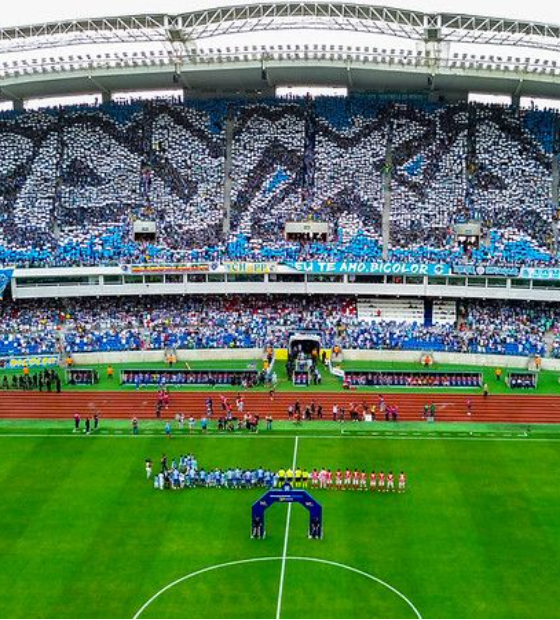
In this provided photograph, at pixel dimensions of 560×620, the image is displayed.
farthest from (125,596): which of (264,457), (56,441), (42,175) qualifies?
(42,175)

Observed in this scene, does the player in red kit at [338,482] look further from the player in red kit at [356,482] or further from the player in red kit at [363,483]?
the player in red kit at [363,483]

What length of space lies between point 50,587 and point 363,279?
33.1 m

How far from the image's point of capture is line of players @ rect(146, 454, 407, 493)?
29250 millimetres

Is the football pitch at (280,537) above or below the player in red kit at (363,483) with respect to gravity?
below

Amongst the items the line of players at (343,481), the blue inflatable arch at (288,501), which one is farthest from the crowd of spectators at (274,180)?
the blue inflatable arch at (288,501)

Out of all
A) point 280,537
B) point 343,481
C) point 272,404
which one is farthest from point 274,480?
point 272,404

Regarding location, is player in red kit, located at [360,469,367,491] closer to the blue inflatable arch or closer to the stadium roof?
the blue inflatable arch

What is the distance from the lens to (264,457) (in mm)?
32812

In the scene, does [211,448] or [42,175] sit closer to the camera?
[211,448]

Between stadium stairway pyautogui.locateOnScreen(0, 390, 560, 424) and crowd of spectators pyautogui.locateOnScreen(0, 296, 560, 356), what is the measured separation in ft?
23.5

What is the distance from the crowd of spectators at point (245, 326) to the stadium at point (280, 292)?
176 mm

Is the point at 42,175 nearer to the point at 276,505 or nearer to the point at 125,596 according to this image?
the point at 276,505

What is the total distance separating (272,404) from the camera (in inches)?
1587

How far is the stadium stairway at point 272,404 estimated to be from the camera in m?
39.0
